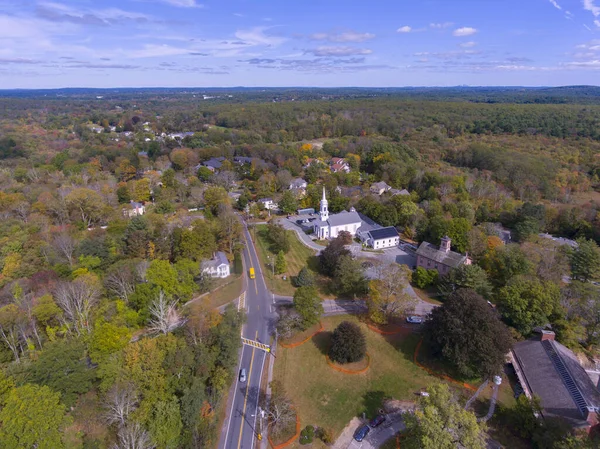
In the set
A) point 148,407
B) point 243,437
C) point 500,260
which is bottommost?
point 243,437

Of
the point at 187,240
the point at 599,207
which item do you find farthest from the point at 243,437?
the point at 599,207

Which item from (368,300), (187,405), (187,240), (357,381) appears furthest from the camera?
(187,240)

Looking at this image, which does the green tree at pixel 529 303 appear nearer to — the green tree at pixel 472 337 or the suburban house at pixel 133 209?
the green tree at pixel 472 337

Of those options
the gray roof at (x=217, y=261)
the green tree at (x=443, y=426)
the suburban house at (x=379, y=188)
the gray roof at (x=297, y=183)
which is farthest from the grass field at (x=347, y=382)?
the gray roof at (x=297, y=183)

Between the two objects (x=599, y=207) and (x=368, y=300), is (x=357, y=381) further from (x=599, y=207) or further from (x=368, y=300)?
(x=599, y=207)

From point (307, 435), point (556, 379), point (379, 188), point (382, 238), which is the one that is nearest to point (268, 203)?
point (379, 188)

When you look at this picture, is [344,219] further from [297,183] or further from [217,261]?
[297,183]

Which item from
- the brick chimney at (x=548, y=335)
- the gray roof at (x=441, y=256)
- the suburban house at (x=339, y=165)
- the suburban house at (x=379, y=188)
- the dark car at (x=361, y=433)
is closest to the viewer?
the dark car at (x=361, y=433)
